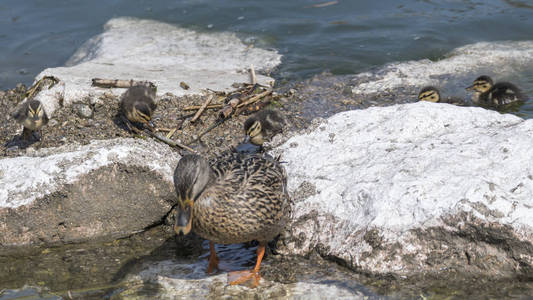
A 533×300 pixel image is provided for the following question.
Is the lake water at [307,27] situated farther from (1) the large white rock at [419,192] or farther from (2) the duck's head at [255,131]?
(1) the large white rock at [419,192]

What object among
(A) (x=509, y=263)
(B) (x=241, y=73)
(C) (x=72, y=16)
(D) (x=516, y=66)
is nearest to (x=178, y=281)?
(A) (x=509, y=263)

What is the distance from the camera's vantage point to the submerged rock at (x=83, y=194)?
12.8 feet

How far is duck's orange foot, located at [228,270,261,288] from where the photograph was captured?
336 cm

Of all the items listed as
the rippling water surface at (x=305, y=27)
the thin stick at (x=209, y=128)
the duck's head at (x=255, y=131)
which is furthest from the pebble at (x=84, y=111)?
the rippling water surface at (x=305, y=27)

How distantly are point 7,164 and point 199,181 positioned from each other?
1.98 meters

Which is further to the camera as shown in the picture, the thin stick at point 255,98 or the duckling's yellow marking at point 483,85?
the duckling's yellow marking at point 483,85

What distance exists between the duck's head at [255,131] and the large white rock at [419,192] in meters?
0.37

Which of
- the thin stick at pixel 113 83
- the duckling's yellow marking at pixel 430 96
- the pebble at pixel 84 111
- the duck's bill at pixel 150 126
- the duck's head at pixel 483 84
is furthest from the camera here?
the duck's head at pixel 483 84

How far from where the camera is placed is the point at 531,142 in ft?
11.8

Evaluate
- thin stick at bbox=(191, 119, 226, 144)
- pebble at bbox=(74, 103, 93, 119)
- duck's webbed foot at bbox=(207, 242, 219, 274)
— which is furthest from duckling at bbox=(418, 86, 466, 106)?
pebble at bbox=(74, 103, 93, 119)

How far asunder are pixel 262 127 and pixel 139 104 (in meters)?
1.10

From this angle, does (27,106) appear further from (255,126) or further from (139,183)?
(255,126)

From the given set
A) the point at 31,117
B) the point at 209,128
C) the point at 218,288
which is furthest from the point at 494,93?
the point at 31,117

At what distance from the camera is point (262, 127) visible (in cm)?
471
